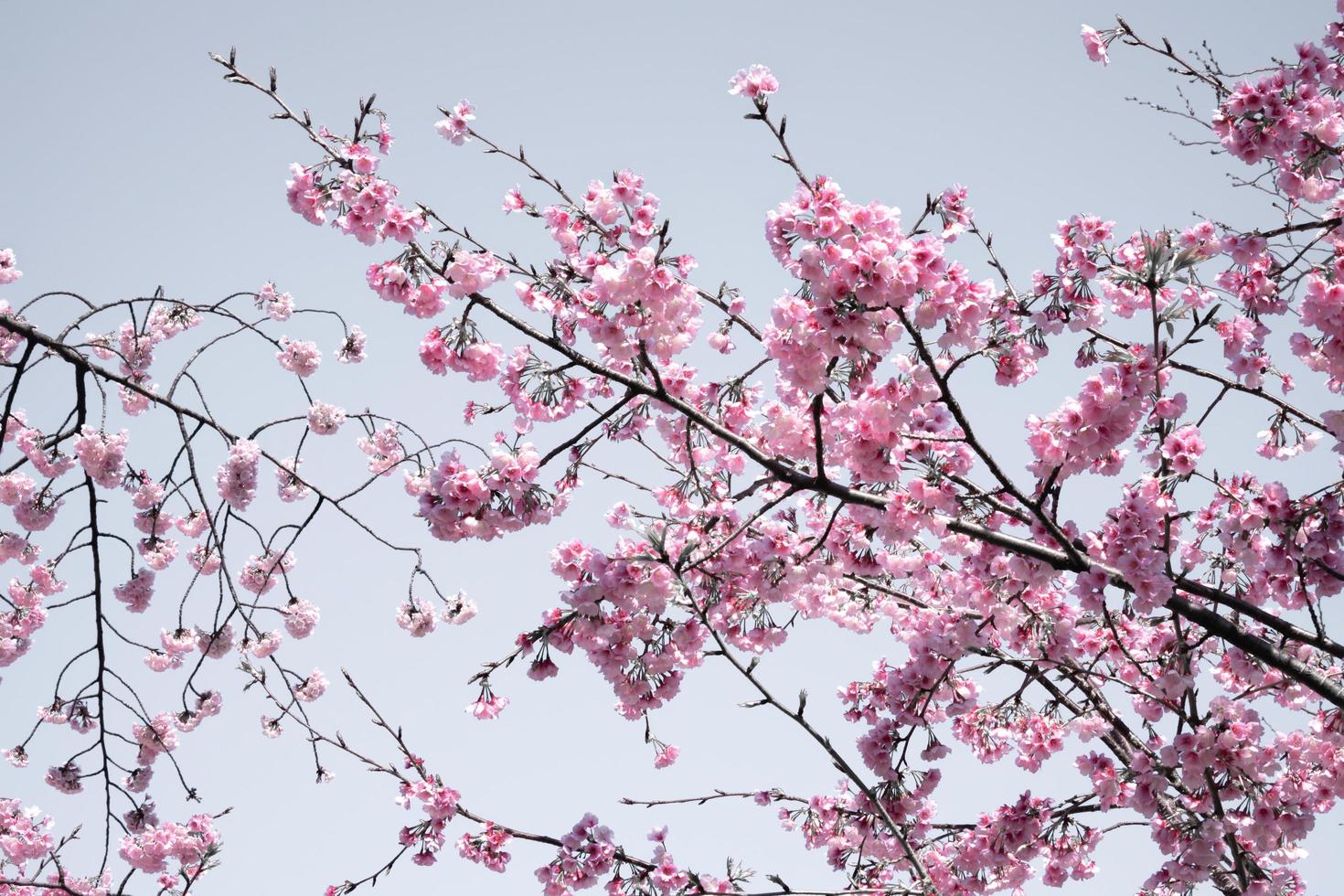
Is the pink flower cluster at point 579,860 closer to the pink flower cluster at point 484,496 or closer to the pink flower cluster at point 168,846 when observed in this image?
the pink flower cluster at point 484,496

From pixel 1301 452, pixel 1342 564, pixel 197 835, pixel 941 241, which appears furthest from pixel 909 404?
pixel 197 835

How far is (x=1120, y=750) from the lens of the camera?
19.7 feet

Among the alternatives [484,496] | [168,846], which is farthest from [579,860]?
[168,846]

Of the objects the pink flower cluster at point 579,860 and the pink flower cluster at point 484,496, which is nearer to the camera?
the pink flower cluster at point 484,496

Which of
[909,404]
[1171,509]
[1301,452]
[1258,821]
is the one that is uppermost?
[1301,452]

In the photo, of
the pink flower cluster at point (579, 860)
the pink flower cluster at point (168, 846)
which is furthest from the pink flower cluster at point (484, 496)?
the pink flower cluster at point (168, 846)

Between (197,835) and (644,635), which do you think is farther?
(197,835)

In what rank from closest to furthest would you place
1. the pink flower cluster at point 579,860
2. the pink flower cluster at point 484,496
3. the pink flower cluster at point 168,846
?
1. the pink flower cluster at point 484,496
2. the pink flower cluster at point 579,860
3. the pink flower cluster at point 168,846

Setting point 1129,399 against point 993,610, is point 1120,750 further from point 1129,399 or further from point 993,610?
point 1129,399

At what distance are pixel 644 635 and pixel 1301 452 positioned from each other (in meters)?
3.88

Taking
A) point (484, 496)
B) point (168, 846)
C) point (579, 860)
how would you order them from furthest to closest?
point (168, 846) < point (579, 860) < point (484, 496)

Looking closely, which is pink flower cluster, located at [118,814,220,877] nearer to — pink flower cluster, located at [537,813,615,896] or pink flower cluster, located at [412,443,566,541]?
pink flower cluster, located at [537,813,615,896]

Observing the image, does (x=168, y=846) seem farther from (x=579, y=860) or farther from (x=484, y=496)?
(x=484, y=496)

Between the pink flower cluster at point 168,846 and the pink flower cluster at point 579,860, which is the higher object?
the pink flower cluster at point 168,846
